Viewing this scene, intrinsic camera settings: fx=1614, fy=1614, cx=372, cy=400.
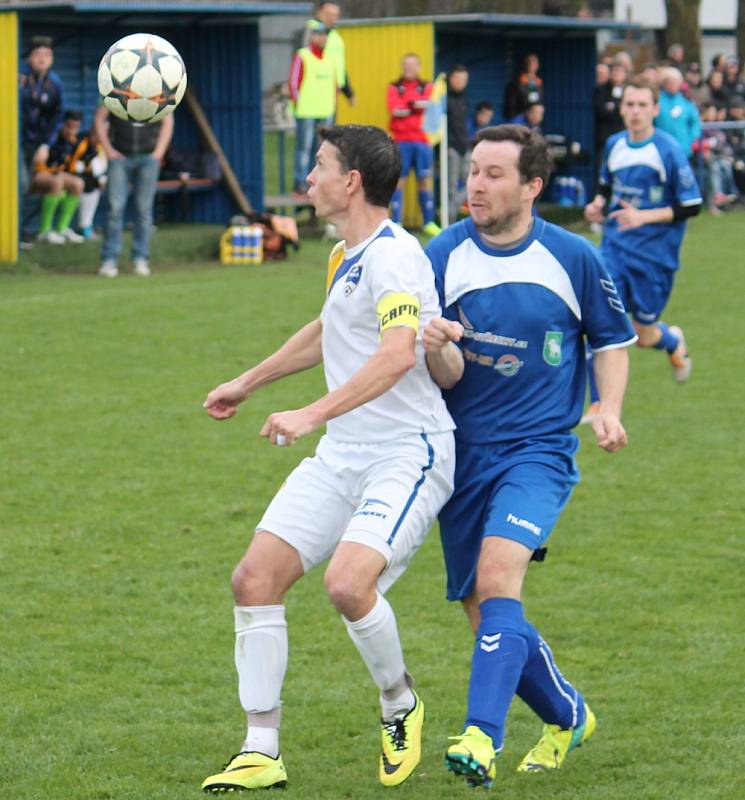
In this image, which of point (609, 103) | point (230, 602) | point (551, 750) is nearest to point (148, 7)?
point (609, 103)

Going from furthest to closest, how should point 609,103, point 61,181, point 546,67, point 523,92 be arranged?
point 546,67 → point 609,103 → point 523,92 → point 61,181

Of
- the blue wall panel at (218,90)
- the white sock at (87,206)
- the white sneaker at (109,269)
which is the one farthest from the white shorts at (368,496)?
the blue wall panel at (218,90)

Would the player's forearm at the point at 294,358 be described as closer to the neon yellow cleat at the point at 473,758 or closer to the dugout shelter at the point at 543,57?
the neon yellow cleat at the point at 473,758

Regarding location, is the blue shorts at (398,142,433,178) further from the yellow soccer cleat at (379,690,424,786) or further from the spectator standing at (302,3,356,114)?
the yellow soccer cleat at (379,690,424,786)

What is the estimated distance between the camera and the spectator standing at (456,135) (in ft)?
72.3

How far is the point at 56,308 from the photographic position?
14844 mm

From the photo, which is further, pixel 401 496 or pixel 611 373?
pixel 611 373

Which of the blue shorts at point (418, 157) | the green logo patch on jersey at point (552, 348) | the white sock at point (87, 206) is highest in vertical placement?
the blue shorts at point (418, 157)

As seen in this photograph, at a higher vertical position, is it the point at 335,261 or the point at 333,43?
the point at 333,43

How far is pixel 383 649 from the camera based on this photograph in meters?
4.91

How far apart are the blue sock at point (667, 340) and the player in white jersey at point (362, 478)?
22.2 ft

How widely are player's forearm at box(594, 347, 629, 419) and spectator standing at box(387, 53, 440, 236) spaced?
52.3ft

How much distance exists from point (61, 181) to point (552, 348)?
13764 mm

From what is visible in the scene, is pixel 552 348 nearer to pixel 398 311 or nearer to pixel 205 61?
pixel 398 311
